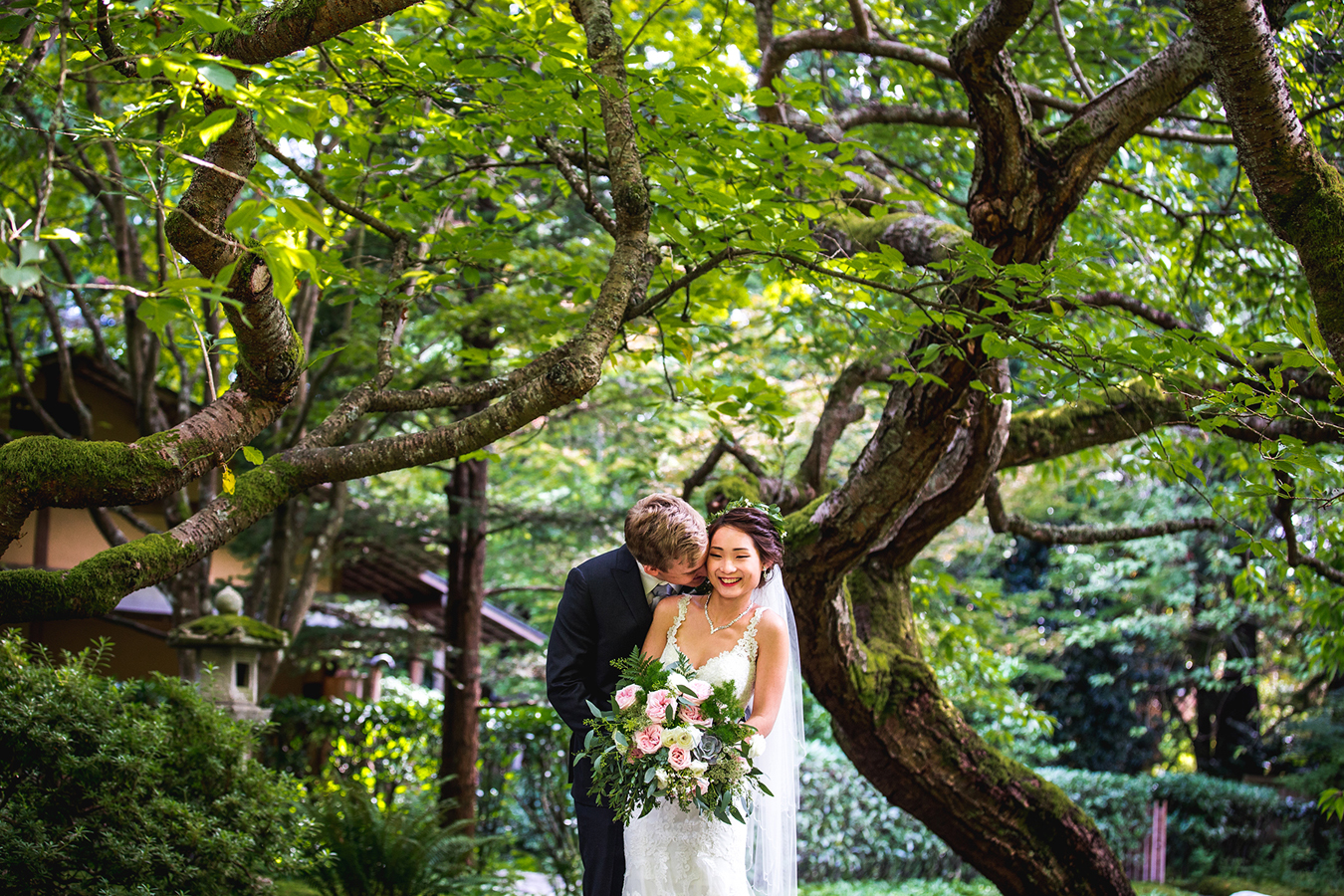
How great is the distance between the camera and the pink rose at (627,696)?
3.32m

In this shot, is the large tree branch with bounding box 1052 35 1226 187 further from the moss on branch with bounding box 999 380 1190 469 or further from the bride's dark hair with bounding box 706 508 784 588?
the moss on branch with bounding box 999 380 1190 469

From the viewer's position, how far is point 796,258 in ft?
12.1

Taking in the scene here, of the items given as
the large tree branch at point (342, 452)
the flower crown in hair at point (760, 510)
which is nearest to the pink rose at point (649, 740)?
the flower crown in hair at point (760, 510)

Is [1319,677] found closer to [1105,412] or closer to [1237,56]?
[1105,412]

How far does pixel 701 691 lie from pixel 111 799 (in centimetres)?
284

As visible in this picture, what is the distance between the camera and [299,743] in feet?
33.4

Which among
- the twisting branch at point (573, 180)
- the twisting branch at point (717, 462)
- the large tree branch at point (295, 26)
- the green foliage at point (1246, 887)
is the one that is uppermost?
the twisting branch at point (573, 180)

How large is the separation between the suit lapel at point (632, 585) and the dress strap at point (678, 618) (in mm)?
110

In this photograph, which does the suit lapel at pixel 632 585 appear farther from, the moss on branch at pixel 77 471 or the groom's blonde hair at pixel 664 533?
the moss on branch at pixel 77 471

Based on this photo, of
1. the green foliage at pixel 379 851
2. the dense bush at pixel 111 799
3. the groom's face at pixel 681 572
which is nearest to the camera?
the groom's face at pixel 681 572

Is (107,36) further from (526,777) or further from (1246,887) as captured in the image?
(1246,887)

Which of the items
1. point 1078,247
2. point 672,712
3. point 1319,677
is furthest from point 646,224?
point 1319,677

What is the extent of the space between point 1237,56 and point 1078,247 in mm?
775

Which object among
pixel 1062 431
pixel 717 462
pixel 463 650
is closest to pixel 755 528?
pixel 717 462
